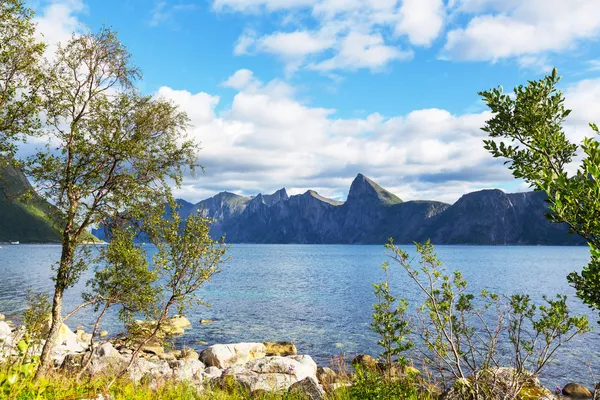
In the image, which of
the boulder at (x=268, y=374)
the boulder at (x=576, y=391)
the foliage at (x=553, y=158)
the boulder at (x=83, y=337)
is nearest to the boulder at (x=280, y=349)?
the boulder at (x=268, y=374)

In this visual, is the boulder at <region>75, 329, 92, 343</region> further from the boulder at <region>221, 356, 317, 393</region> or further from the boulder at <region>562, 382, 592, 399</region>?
the boulder at <region>562, 382, 592, 399</region>

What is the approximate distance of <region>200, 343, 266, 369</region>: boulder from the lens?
29.8 m

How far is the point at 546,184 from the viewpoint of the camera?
5695 mm

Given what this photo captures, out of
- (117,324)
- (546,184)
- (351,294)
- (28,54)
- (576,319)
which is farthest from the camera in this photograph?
(351,294)

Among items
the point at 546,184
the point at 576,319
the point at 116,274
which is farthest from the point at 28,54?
the point at 576,319

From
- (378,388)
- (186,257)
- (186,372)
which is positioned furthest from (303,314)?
(378,388)

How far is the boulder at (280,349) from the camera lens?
114 feet

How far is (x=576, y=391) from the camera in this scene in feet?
81.7

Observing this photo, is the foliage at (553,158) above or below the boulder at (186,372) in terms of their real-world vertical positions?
above

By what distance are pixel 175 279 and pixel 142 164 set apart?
19.9 ft

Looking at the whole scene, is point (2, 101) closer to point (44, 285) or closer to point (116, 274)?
point (116, 274)

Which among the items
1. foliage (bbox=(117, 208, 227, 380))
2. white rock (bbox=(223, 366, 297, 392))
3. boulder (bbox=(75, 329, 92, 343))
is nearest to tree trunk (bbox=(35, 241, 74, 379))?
foliage (bbox=(117, 208, 227, 380))

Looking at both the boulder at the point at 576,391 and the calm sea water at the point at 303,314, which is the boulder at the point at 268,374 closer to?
the calm sea water at the point at 303,314

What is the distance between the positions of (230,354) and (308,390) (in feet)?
65.2
